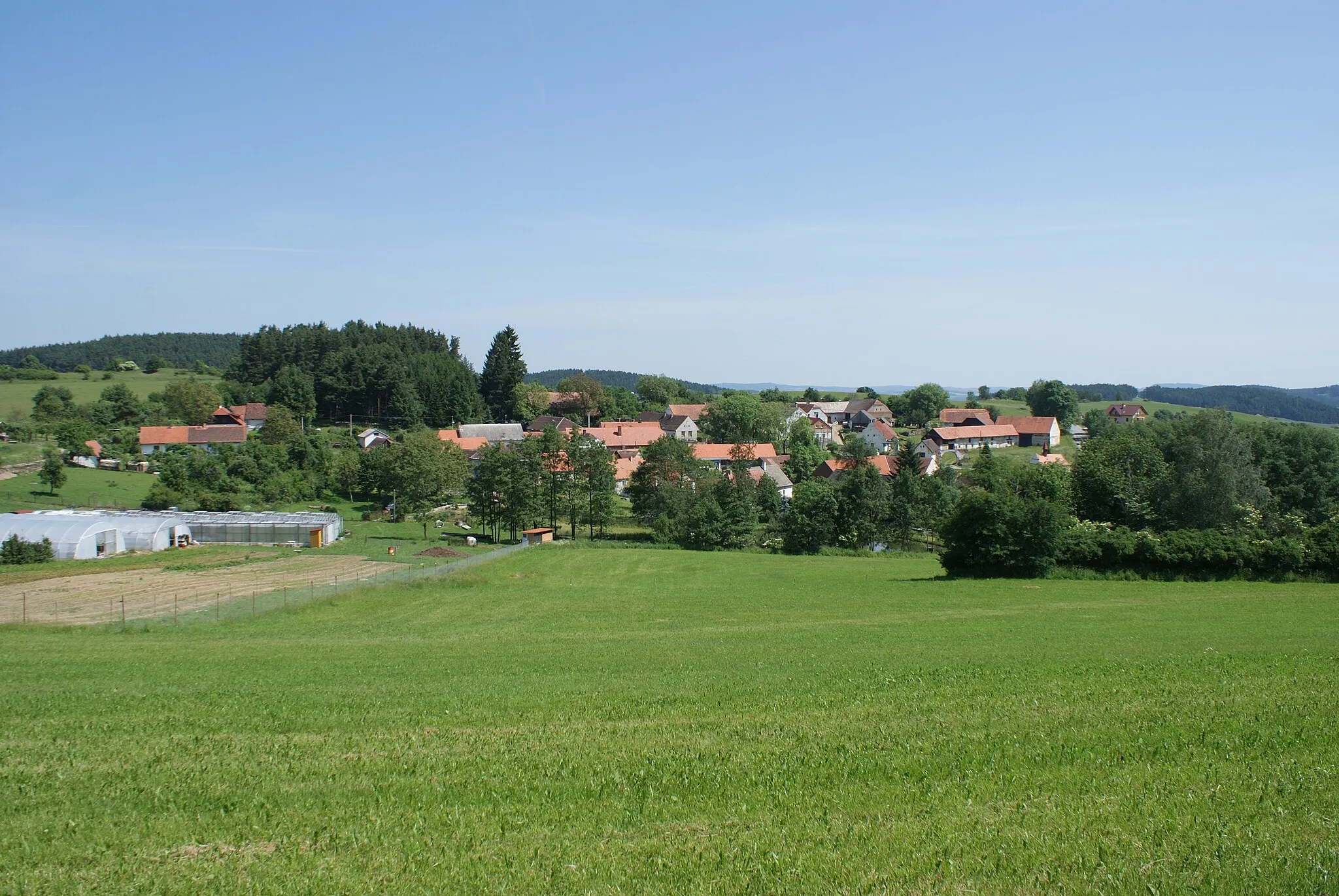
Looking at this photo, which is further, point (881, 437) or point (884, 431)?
point (884, 431)

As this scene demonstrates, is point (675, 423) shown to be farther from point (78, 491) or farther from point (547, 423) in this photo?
point (78, 491)

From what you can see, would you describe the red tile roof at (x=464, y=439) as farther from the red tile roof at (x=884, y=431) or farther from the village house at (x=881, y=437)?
the red tile roof at (x=884, y=431)

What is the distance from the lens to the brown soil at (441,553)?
58031 mm

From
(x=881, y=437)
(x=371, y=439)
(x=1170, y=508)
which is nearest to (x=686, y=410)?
(x=881, y=437)

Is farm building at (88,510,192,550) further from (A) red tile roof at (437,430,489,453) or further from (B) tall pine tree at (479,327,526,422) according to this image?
(B) tall pine tree at (479,327,526,422)

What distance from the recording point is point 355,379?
13562 cm

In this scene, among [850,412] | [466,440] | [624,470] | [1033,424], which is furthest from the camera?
[850,412]

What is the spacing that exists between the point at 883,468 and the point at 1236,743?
87.1 meters

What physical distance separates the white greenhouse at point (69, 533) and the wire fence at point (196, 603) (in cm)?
1156

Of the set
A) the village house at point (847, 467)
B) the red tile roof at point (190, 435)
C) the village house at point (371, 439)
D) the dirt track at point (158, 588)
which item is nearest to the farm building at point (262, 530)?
the dirt track at point (158, 588)

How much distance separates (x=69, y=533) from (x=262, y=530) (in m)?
12.4

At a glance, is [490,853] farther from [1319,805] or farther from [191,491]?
[191,491]

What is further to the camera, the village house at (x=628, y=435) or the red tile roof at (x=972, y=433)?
the red tile roof at (x=972, y=433)

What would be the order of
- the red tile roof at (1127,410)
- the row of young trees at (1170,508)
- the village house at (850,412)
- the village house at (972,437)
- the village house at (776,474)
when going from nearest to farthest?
the row of young trees at (1170,508), the village house at (776,474), the village house at (972,437), the red tile roof at (1127,410), the village house at (850,412)
